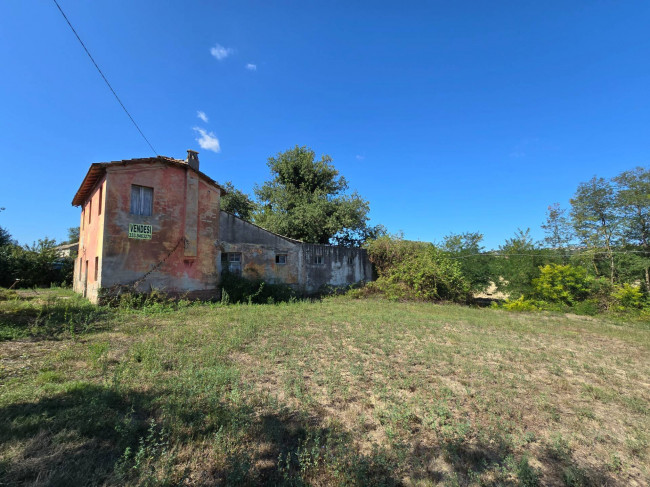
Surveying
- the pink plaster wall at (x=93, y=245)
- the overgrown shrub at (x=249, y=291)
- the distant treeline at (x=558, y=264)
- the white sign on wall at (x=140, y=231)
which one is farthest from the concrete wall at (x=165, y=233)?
the distant treeline at (x=558, y=264)

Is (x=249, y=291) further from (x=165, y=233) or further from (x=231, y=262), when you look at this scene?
(x=165, y=233)

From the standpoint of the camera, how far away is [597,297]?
→ 40.5 feet

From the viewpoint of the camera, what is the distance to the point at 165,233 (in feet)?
34.5

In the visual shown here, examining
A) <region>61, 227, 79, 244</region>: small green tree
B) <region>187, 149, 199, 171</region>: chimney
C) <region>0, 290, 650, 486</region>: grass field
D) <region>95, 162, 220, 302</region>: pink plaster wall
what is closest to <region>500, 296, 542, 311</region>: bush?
<region>0, 290, 650, 486</region>: grass field

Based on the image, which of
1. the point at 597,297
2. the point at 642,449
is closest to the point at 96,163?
the point at 642,449

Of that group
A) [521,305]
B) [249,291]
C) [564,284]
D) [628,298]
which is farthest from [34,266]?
[628,298]

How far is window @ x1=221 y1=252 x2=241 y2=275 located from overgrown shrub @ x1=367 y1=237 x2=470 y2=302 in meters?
7.33

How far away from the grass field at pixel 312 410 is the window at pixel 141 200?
4.85m

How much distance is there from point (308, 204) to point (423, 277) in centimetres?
968

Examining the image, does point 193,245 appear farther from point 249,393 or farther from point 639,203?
point 639,203

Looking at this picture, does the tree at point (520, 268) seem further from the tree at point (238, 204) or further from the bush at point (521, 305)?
the tree at point (238, 204)

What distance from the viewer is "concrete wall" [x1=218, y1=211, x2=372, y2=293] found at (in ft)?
42.2

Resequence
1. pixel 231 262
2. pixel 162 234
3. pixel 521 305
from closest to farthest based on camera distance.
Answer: pixel 162 234 < pixel 231 262 < pixel 521 305

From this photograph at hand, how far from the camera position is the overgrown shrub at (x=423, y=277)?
14.5 metres
